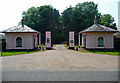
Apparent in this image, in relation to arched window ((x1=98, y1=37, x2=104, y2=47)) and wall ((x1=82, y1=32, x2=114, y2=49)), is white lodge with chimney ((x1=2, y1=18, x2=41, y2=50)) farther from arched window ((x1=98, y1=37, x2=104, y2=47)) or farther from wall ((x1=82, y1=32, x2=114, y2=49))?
arched window ((x1=98, y1=37, x2=104, y2=47))

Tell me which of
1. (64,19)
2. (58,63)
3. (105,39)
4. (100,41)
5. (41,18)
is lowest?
(58,63)

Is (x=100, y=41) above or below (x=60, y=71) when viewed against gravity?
above

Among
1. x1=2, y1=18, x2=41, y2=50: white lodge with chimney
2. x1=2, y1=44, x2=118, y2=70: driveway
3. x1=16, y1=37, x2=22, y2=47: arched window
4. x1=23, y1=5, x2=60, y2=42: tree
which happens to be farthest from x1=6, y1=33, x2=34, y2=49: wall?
x1=23, y1=5, x2=60, y2=42: tree

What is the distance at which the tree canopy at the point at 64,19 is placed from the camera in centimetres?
4700

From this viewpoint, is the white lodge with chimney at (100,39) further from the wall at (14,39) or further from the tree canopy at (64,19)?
the tree canopy at (64,19)

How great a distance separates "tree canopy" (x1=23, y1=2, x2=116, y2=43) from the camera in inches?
1850

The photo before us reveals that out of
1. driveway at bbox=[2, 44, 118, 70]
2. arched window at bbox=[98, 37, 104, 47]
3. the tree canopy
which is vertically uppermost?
the tree canopy

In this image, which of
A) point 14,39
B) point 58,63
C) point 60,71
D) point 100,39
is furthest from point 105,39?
point 60,71

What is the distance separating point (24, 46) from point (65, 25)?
38120 mm

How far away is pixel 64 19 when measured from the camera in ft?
195

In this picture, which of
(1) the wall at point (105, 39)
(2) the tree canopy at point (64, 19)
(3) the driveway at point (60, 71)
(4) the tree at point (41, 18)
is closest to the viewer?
(3) the driveway at point (60, 71)

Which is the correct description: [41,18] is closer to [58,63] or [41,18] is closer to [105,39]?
[105,39]

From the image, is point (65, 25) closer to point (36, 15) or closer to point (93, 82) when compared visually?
point (36, 15)

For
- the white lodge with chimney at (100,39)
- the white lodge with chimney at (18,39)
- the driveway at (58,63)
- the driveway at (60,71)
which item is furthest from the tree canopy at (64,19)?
the driveway at (60,71)
